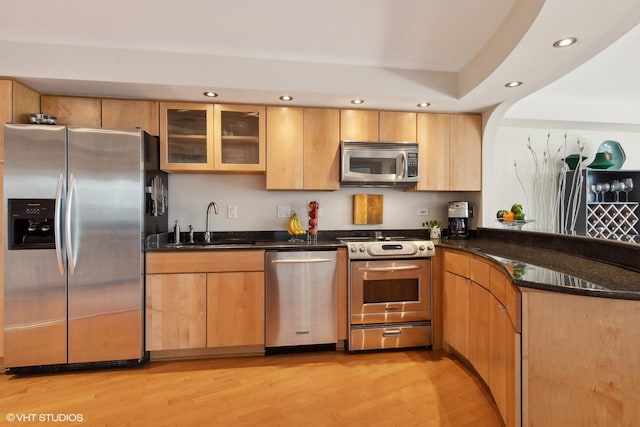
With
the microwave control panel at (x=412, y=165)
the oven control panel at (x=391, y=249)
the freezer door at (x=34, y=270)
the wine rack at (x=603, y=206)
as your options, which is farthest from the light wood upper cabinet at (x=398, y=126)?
the freezer door at (x=34, y=270)

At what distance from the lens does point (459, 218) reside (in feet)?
10.4

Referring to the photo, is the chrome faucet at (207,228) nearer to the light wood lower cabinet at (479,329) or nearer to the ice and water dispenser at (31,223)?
the ice and water dispenser at (31,223)

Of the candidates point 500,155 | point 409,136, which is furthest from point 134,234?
point 500,155

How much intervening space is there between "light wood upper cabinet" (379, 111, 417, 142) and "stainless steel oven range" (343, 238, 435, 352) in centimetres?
99

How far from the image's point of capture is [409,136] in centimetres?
300

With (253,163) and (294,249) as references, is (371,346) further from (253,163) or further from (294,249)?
(253,163)

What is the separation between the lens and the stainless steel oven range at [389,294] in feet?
8.71

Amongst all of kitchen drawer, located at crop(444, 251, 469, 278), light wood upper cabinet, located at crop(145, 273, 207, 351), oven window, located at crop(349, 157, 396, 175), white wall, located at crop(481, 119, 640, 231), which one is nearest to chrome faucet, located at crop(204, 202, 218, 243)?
light wood upper cabinet, located at crop(145, 273, 207, 351)

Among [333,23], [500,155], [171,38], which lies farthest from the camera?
[500,155]

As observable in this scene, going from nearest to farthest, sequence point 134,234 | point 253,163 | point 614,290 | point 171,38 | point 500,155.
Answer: point 614,290, point 171,38, point 134,234, point 253,163, point 500,155

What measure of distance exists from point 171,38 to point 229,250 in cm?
157

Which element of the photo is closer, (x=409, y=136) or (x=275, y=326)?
(x=275, y=326)

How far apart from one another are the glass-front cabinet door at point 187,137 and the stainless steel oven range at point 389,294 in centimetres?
150

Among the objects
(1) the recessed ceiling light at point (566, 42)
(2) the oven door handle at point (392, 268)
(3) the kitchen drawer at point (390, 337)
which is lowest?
(3) the kitchen drawer at point (390, 337)
